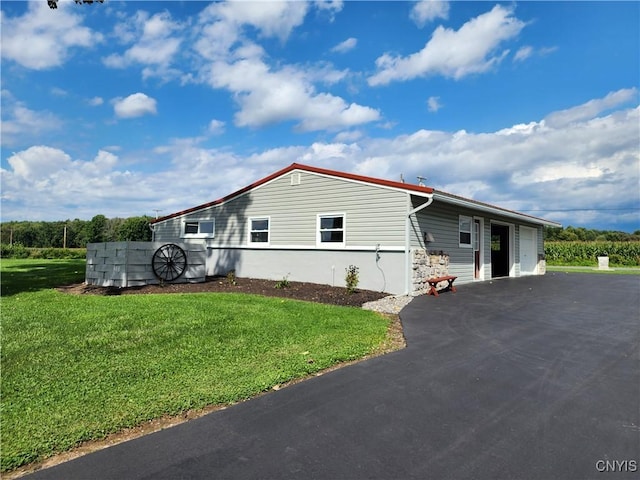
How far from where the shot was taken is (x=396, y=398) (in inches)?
138

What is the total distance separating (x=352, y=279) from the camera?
1016 cm

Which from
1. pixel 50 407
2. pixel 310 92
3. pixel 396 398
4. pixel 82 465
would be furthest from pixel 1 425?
pixel 310 92

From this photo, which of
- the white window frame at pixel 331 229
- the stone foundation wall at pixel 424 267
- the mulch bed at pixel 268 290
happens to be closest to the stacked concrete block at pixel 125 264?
the mulch bed at pixel 268 290

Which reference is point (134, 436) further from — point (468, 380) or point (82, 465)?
point (468, 380)

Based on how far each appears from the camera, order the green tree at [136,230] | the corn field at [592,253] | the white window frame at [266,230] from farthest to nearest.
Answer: the green tree at [136,230] < the corn field at [592,253] < the white window frame at [266,230]

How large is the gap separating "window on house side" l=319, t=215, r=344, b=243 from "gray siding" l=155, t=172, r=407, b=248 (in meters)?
0.21

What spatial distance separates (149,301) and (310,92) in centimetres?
980

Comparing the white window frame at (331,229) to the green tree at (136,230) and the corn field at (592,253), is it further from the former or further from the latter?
the corn field at (592,253)

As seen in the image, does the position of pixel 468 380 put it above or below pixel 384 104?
below

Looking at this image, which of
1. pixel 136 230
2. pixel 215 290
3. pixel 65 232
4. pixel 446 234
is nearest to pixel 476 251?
pixel 446 234

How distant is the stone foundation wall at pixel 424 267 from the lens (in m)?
10.3

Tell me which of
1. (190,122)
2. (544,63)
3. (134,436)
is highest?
(544,63)

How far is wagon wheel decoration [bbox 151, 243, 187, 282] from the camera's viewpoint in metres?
11.5

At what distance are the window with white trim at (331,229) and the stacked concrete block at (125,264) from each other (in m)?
4.45
